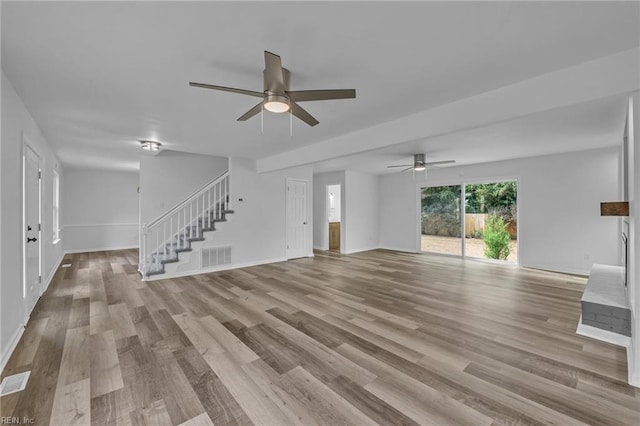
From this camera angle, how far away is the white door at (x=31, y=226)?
3.16 metres

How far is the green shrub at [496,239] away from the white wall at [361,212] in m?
3.29

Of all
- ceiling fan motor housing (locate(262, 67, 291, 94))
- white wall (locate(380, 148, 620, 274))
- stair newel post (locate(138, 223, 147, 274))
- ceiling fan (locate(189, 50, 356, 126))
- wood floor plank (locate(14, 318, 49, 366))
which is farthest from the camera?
stair newel post (locate(138, 223, 147, 274))

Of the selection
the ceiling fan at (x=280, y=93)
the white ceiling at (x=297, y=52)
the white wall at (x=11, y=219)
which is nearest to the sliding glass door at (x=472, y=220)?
the white ceiling at (x=297, y=52)

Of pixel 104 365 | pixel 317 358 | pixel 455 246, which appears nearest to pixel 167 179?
pixel 104 365

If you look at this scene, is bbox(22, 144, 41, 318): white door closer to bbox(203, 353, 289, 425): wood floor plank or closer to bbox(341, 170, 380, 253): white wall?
bbox(203, 353, 289, 425): wood floor plank

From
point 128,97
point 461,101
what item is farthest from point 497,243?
point 128,97

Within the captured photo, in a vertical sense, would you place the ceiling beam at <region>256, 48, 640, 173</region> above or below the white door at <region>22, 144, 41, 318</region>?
above

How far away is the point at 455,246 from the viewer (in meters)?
7.38

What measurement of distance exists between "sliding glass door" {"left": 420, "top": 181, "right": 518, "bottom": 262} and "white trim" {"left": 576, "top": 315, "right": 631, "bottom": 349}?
12.5 ft

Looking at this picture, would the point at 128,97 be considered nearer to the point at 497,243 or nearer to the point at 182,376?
the point at 182,376

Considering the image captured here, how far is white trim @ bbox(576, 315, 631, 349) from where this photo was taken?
8.70 ft

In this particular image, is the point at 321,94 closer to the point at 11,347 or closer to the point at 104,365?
the point at 104,365

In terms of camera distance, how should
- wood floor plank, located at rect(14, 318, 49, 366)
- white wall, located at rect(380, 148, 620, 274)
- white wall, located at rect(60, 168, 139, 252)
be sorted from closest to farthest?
wood floor plank, located at rect(14, 318, 49, 366) → white wall, located at rect(380, 148, 620, 274) → white wall, located at rect(60, 168, 139, 252)

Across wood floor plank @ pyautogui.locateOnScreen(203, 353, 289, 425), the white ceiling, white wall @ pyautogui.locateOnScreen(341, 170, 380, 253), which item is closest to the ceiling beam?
the white ceiling
